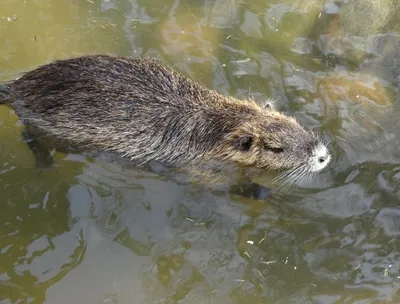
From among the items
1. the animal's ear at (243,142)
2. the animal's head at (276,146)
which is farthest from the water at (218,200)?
the animal's ear at (243,142)

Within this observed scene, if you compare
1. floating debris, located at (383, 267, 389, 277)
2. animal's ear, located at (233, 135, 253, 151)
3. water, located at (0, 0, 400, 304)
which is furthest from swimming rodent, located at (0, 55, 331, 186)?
floating debris, located at (383, 267, 389, 277)

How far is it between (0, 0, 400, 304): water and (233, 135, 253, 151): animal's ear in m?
0.39

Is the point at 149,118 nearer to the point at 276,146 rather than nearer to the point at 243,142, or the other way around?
the point at 243,142

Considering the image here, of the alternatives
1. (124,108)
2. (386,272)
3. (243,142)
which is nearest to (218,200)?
(243,142)

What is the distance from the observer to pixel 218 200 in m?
3.78

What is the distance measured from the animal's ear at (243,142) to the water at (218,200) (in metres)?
0.39

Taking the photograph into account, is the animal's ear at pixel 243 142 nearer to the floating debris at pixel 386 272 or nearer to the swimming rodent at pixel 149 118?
the swimming rodent at pixel 149 118

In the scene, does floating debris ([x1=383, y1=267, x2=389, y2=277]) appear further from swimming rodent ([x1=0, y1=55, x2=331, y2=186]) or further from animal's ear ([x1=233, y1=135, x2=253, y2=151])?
animal's ear ([x1=233, y1=135, x2=253, y2=151])

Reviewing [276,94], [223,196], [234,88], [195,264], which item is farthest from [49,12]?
[195,264]

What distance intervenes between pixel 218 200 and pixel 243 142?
471 millimetres

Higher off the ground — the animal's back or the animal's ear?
→ the animal's back

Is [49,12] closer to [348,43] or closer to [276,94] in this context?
[276,94]

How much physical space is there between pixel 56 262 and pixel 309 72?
2714 mm

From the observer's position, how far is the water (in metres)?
3.28
